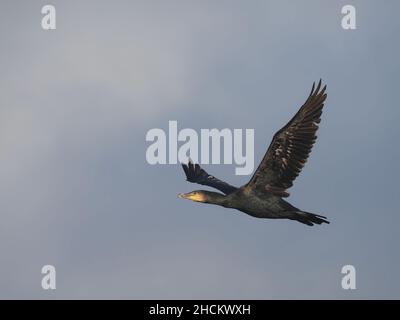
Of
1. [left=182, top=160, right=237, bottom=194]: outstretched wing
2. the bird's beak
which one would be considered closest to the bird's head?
the bird's beak

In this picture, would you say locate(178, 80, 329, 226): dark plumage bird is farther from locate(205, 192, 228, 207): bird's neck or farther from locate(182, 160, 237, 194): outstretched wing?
locate(182, 160, 237, 194): outstretched wing

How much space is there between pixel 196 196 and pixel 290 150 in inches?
133

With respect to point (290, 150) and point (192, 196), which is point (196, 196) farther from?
point (290, 150)

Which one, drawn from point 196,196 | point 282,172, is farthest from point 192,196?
point 282,172

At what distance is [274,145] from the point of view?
133ft

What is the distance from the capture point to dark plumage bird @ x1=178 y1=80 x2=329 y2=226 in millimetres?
40312

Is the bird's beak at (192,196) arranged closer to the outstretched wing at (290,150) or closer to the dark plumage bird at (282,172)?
the dark plumage bird at (282,172)

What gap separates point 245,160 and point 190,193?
5070mm

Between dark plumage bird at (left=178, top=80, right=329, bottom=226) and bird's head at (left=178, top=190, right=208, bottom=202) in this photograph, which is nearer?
dark plumage bird at (left=178, top=80, right=329, bottom=226)

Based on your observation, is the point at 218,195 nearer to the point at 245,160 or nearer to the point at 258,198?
the point at 258,198

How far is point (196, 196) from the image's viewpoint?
4241 cm

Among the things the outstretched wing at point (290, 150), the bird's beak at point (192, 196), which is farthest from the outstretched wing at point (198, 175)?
the outstretched wing at point (290, 150)
